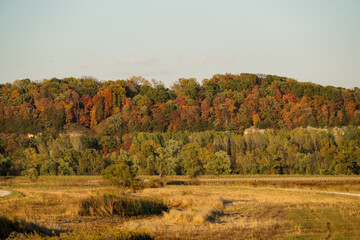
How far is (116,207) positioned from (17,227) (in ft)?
27.8

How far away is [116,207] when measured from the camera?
25672mm

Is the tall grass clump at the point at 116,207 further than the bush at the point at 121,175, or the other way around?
the bush at the point at 121,175

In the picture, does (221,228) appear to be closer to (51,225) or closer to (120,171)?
(51,225)

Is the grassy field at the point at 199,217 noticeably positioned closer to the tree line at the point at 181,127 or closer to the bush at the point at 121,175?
the bush at the point at 121,175

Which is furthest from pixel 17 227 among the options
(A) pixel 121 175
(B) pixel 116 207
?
(A) pixel 121 175

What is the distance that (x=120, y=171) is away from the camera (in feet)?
148

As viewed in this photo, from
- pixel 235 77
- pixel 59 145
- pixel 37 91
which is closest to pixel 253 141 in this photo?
pixel 59 145

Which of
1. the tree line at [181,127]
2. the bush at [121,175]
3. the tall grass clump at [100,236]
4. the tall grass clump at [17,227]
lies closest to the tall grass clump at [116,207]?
the tall grass clump at [17,227]

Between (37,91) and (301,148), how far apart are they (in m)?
61.0

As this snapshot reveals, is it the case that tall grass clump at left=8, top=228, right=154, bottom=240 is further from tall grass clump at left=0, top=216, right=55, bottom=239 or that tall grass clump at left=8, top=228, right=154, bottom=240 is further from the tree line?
the tree line

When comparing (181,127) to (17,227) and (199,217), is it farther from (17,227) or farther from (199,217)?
(17,227)

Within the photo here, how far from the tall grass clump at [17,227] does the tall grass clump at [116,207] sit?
20.1 feet

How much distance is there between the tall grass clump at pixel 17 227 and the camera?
688 inches

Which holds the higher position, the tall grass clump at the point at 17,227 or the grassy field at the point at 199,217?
the tall grass clump at the point at 17,227
